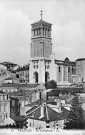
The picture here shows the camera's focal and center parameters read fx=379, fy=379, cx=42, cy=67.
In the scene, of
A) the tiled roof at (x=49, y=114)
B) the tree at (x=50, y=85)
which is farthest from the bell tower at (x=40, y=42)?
the tiled roof at (x=49, y=114)

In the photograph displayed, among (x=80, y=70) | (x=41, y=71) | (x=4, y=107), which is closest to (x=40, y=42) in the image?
(x=41, y=71)

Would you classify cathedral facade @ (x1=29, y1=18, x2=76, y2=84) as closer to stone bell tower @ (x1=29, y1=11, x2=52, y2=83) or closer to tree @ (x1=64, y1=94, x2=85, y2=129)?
stone bell tower @ (x1=29, y1=11, x2=52, y2=83)

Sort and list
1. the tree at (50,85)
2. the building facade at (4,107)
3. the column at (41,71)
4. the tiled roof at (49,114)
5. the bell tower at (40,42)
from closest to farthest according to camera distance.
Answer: the tiled roof at (49,114) < the building facade at (4,107) < the tree at (50,85) < the column at (41,71) < the bell tower at (40,42)

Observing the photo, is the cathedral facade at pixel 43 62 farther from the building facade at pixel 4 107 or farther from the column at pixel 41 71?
the building facade at pixel 4 107

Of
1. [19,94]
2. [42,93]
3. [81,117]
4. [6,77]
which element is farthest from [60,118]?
[6,77]

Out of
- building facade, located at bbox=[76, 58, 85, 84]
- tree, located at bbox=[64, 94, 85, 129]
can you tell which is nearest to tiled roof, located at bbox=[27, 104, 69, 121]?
tree, located at bbox=[64, 94, 85, 129]

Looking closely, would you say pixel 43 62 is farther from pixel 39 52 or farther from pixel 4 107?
pixel 4 107
